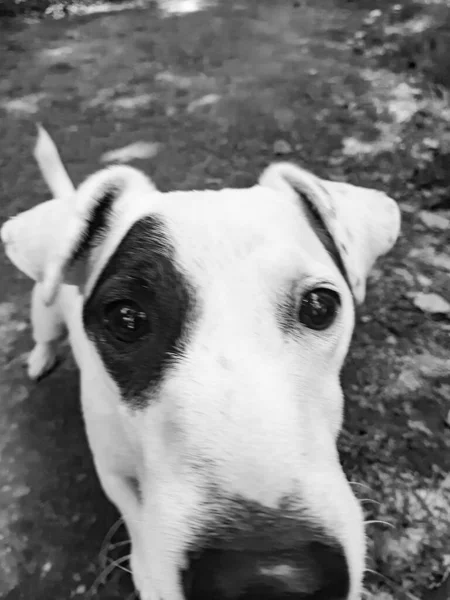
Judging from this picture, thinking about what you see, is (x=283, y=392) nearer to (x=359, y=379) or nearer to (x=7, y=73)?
(x=359, y=379)

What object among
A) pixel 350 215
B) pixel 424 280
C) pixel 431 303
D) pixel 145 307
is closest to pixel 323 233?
pixel 350 215

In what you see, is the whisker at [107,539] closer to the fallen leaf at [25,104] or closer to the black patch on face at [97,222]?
the black patch on face at [97,222]

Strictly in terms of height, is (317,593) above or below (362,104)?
above

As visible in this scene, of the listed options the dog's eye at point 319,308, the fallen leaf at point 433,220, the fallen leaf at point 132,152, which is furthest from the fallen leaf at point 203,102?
the dog's eye at point 319,308

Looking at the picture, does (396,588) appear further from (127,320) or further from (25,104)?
(25,104)

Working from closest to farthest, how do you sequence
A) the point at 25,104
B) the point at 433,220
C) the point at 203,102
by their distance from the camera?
the point at 433,220 < the point at 203,102 < the point at 25,104

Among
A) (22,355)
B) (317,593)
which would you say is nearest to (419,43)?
(22,355)

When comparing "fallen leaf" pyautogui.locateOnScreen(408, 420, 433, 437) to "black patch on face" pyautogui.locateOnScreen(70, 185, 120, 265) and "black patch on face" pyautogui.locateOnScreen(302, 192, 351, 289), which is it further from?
"black patch on face" pyautogui.locateOnScreen(70, 185, 120, 265)

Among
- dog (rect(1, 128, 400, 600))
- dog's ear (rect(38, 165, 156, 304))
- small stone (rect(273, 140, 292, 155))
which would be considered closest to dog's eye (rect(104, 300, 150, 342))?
dog (rect(1, 128, 400, 600))
